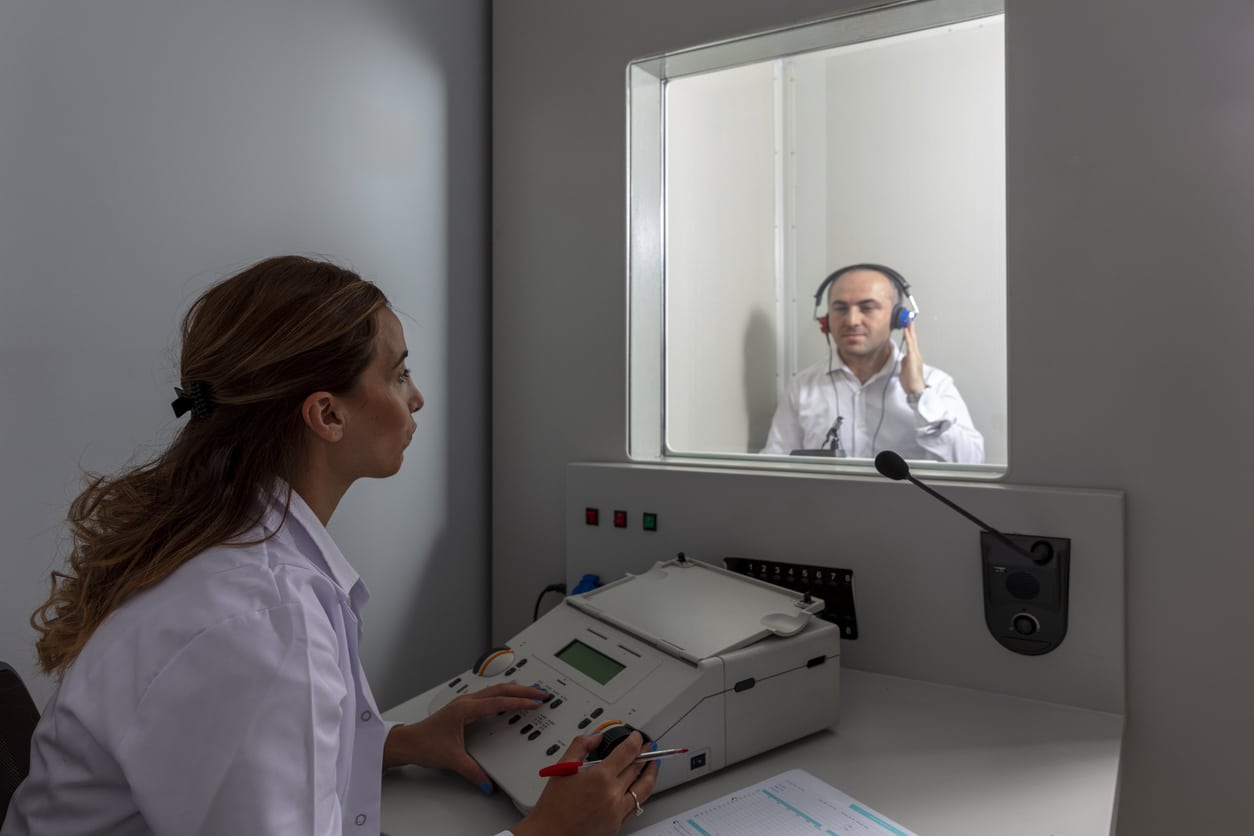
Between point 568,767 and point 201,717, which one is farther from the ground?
point 201,717

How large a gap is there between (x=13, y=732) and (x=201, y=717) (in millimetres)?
329

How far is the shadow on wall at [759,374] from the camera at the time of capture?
2572 millimetres

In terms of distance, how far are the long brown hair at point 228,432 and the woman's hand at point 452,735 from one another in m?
0.39

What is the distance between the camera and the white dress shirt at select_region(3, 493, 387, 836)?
589 mm

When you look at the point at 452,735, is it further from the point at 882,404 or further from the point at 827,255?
the point at 827,255

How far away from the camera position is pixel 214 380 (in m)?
0.79

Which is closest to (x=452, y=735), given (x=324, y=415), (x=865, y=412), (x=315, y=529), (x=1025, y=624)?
(x=315, y=529)

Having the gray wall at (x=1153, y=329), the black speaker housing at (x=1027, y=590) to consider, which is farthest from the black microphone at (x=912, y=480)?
the gray wall at (x=1153, y=329)

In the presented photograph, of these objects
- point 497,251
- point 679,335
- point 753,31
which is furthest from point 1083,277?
point 497,251

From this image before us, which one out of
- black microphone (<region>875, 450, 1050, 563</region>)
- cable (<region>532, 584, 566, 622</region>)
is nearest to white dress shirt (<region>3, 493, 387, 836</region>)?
black microphone (<region>875, 450, 1050, 563</region>)

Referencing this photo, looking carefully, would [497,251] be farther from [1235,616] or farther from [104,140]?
[1235,616]

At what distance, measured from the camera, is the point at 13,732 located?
0.75 meters

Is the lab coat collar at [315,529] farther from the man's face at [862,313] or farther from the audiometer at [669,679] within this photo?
the man's face at [862,313]

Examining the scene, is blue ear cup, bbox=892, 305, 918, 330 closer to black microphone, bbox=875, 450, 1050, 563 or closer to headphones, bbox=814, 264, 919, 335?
headphones, bbox=814, 264, 919, 335
